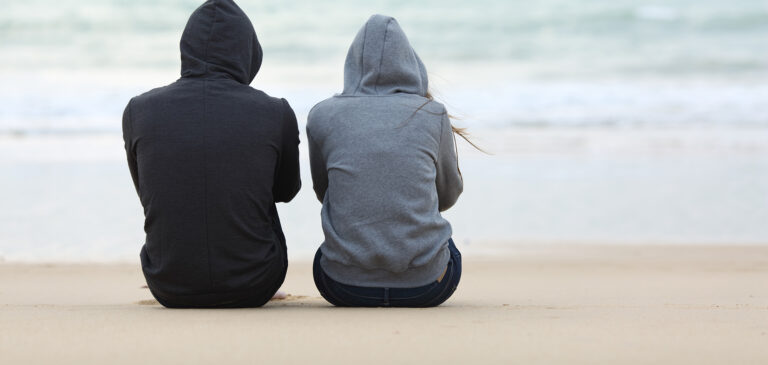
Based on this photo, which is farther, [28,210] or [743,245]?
[28,210]

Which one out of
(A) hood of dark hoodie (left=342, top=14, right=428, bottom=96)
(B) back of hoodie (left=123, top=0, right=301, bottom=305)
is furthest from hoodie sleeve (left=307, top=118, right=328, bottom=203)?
(A) hood of dark hoodie (left=342, top=14, right=428, bottom=96)

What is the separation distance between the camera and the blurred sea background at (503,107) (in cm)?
655

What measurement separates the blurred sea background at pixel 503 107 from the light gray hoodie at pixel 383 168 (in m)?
2.42

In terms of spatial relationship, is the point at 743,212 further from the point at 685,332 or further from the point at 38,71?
the point at 38,71

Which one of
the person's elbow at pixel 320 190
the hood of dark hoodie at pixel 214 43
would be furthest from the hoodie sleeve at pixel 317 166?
the hood of dark hoodie at pixel 214 43

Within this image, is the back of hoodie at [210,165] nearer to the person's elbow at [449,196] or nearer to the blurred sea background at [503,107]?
the person's elbow at [449,196]

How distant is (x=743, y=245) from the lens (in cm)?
588

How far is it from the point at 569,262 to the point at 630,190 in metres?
2.35

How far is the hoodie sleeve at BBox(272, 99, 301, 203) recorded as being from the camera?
323 centimetres

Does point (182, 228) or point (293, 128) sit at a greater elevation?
point (293, 128)

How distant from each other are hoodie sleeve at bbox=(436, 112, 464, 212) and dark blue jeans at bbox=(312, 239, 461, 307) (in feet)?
0.81

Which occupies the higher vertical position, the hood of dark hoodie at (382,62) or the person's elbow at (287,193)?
the hood of dark hoodie at (382,62)

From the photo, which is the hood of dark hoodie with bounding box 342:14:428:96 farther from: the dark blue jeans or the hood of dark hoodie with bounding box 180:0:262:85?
the dark blue jeans

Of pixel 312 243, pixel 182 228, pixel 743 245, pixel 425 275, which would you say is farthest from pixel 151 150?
pixel 743 245
